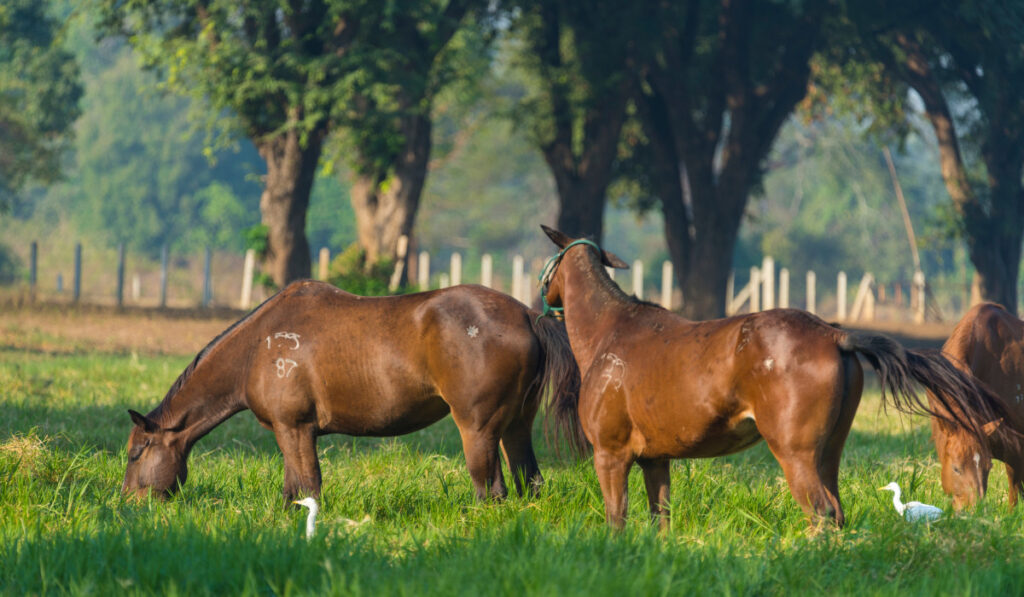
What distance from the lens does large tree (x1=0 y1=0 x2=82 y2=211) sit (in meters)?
33.0

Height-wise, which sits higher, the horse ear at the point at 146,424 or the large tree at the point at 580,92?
the large tree at the point at 580,92

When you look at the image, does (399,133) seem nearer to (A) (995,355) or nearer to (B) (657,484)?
(A) (995,355)

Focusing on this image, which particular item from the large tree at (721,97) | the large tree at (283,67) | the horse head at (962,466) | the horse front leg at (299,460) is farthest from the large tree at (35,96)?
the horse head at (962,466)

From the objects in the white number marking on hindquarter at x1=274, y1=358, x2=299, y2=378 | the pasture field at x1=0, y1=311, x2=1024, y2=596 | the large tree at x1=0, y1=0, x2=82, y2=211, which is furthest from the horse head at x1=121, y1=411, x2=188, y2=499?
the large tree at x1=0, y1=0, x2=82, y2=211

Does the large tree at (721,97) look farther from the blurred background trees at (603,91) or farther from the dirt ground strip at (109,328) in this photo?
the dirt ground strip at (109,328)

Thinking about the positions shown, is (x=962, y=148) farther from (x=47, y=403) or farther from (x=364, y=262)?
(x=47, y=403)

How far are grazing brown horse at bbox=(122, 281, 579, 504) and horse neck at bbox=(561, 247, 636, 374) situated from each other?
434 mm

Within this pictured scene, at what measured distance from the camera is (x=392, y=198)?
21.5m

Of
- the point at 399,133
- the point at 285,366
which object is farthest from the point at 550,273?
the point at 399,133

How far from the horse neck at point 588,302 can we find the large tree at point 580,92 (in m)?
16.0

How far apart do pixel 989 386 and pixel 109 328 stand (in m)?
18.4

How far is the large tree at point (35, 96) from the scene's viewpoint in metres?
33.0

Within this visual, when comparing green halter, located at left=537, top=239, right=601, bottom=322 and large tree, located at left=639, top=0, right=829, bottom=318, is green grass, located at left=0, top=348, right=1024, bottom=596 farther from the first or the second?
large tree, located at left=639, top=0, right=829, bottom=318

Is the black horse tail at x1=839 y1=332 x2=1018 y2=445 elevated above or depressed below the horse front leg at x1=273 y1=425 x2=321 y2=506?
above
